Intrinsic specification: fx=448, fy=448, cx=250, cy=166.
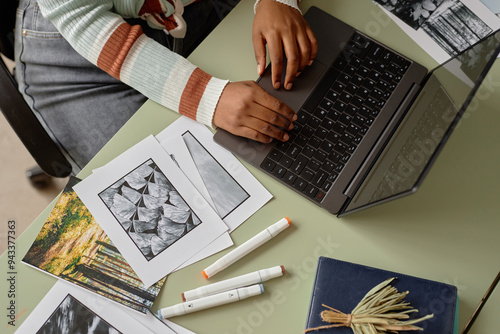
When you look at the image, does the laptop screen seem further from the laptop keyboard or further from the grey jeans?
the grey jeans

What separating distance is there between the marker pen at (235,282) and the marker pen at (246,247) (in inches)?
0.9

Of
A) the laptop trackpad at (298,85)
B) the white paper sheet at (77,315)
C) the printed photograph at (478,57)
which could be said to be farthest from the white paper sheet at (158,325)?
the printed photograph at (478,57)

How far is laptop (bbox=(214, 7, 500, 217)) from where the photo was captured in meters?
0.72

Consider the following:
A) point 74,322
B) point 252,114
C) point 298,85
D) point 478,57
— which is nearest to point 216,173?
point 252,114

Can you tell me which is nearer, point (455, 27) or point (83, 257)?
point (83, 257)

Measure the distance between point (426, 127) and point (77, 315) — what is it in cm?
63

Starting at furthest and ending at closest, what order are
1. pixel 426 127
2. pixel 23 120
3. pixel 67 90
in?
pixel 67 90 → pixel 23 120 → pixel 426 127

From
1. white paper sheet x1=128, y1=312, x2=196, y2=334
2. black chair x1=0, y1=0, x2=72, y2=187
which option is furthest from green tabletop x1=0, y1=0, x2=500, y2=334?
black chair x1=0, y1=0, x2=72, y2=187

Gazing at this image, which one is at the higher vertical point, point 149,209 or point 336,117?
point 336,117

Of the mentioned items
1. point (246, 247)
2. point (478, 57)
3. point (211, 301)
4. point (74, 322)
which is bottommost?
point (74, 322)

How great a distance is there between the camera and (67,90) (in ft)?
3.09

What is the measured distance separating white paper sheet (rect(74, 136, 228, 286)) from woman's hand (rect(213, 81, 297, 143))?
0.42 feet

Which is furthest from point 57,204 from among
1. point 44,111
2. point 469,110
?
point 469,110

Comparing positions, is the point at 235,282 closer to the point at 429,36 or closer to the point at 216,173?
the point at 216,173
